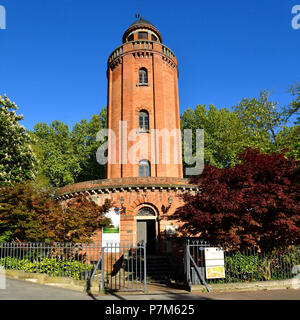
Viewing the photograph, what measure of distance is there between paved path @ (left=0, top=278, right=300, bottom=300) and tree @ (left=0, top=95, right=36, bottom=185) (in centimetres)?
979

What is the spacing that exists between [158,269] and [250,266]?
216 inches

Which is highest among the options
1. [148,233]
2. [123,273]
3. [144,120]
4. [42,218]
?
[144,120]

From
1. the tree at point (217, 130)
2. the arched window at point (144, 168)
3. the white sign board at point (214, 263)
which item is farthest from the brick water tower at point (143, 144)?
the tree at point (217, 130)

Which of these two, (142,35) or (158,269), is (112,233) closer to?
(158,269)

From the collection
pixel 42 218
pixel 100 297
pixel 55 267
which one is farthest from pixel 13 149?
pixel 100 297

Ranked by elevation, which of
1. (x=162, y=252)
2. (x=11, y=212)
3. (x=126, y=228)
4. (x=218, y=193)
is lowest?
(x=162, y=252)

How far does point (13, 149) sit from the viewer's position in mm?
18125

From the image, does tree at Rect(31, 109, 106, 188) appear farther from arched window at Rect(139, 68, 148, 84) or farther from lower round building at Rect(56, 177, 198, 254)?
lower round building at Rect(56, 177, 198, 254)

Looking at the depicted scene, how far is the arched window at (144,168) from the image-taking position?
65.9 feet

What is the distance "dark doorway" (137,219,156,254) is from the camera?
16562 mm

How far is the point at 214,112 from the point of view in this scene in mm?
31438
